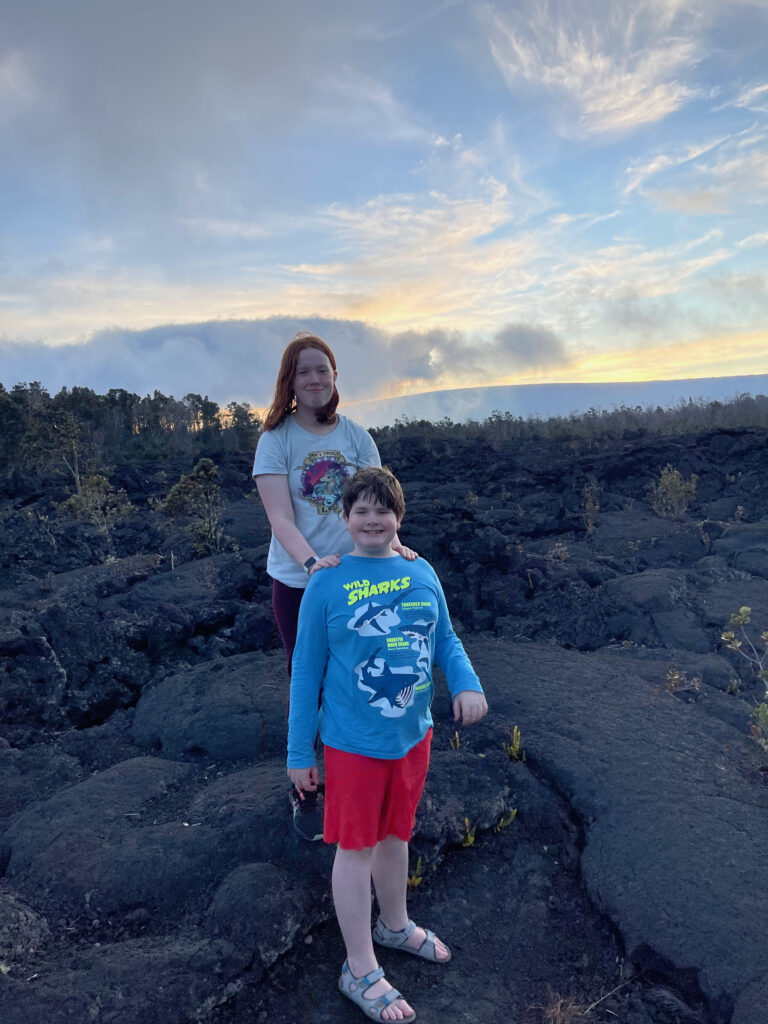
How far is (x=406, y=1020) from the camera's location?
1.95 meters

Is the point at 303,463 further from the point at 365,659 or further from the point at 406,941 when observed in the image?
the point at 406,941

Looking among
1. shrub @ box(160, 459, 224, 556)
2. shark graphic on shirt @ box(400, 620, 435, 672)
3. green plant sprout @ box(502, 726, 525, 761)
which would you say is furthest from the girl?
shrub @ box(160, 459, 224, 556)

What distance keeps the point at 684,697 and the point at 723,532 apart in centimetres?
442

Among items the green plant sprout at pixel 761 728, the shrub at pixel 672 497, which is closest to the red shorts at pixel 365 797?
the green plant sprout at pixel 761 728

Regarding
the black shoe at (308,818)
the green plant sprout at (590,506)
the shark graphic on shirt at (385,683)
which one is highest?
the shark graphic on shirt at (385,683)

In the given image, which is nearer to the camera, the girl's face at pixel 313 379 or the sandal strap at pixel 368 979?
the sandal strap at pixel 368 979

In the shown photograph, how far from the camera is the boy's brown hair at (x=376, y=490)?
1981 millimetres

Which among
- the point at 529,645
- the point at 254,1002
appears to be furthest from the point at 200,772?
the point at 529,645

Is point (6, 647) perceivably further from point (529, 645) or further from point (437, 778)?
point (529, 645)

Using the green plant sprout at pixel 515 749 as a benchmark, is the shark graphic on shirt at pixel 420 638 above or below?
above

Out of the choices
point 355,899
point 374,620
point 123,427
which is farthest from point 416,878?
point 123,427

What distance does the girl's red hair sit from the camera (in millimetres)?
2484

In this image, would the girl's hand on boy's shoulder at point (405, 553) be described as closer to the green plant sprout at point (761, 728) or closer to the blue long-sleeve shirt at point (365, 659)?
the blue long-sleeve shirt at point (365, 659)

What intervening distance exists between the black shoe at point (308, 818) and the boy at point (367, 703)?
1.80 feet
